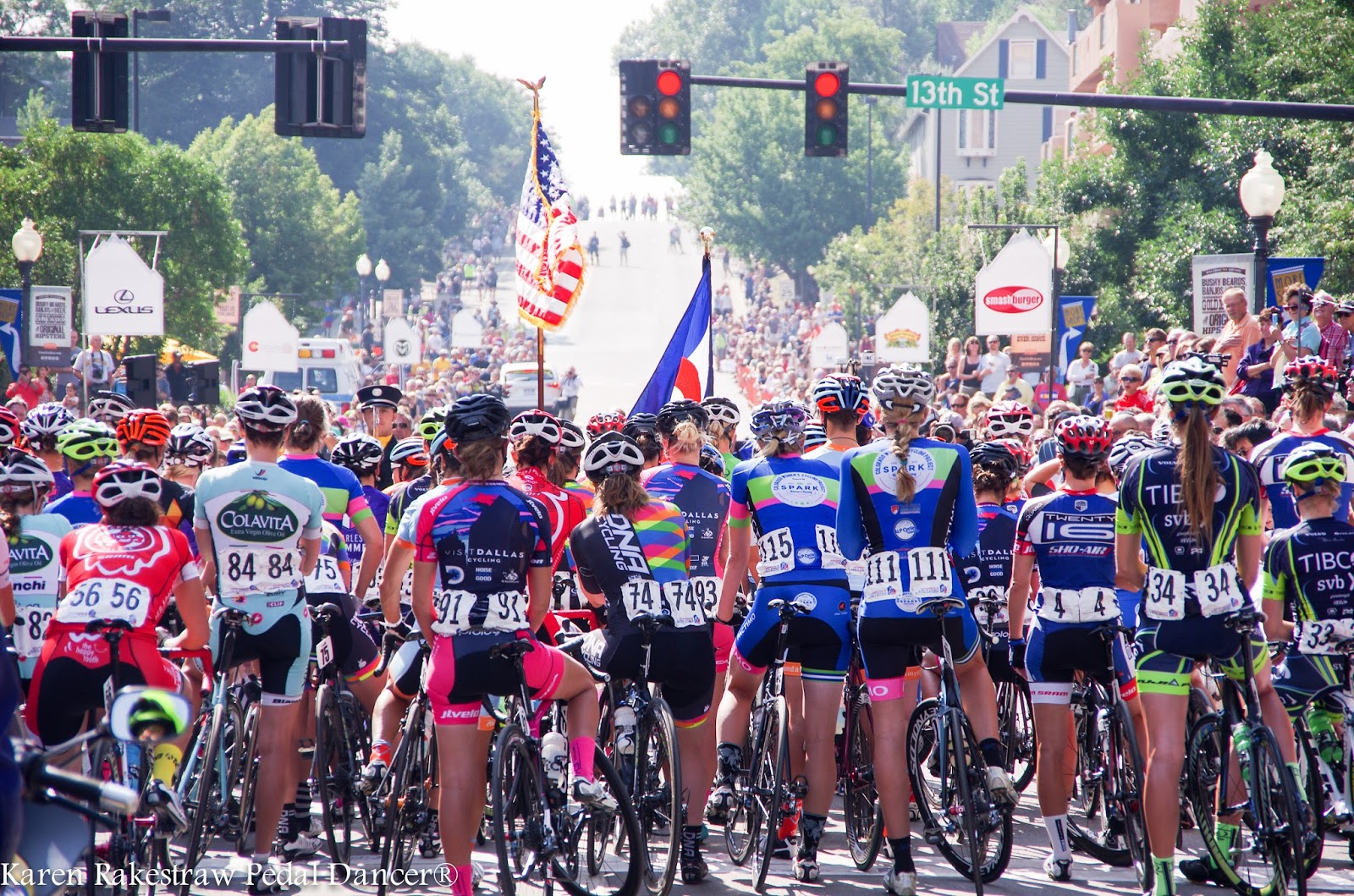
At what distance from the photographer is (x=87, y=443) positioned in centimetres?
823

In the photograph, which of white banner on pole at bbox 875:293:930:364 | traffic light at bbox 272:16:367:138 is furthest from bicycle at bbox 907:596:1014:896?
white banner on pole at bbox 875:293:930:364

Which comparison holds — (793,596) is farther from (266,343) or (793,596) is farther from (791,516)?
(266,343)

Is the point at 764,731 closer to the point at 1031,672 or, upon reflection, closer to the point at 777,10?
the point at 1031,672

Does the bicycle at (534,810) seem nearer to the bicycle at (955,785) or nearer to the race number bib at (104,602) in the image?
the bicycle at (955,785)

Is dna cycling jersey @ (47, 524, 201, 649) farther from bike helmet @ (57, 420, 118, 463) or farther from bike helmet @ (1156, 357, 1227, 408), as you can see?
bike helmet @ (1156, 357, 1227, 408)

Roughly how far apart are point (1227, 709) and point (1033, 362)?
840 inches

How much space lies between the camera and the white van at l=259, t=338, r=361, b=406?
43.8 metres

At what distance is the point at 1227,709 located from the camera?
6871 mm

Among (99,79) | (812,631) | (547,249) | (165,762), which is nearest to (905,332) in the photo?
(547,249)

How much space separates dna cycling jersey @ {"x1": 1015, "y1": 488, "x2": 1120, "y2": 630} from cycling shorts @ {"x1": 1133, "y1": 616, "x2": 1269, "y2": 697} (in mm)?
819

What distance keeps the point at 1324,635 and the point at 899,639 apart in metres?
2.04

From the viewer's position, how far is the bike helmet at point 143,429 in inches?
340

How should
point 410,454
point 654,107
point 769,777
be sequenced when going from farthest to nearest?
point 654,107 < point 410,454 < point 769,777

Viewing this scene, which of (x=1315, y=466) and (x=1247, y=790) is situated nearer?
(x=1247, y=790)
